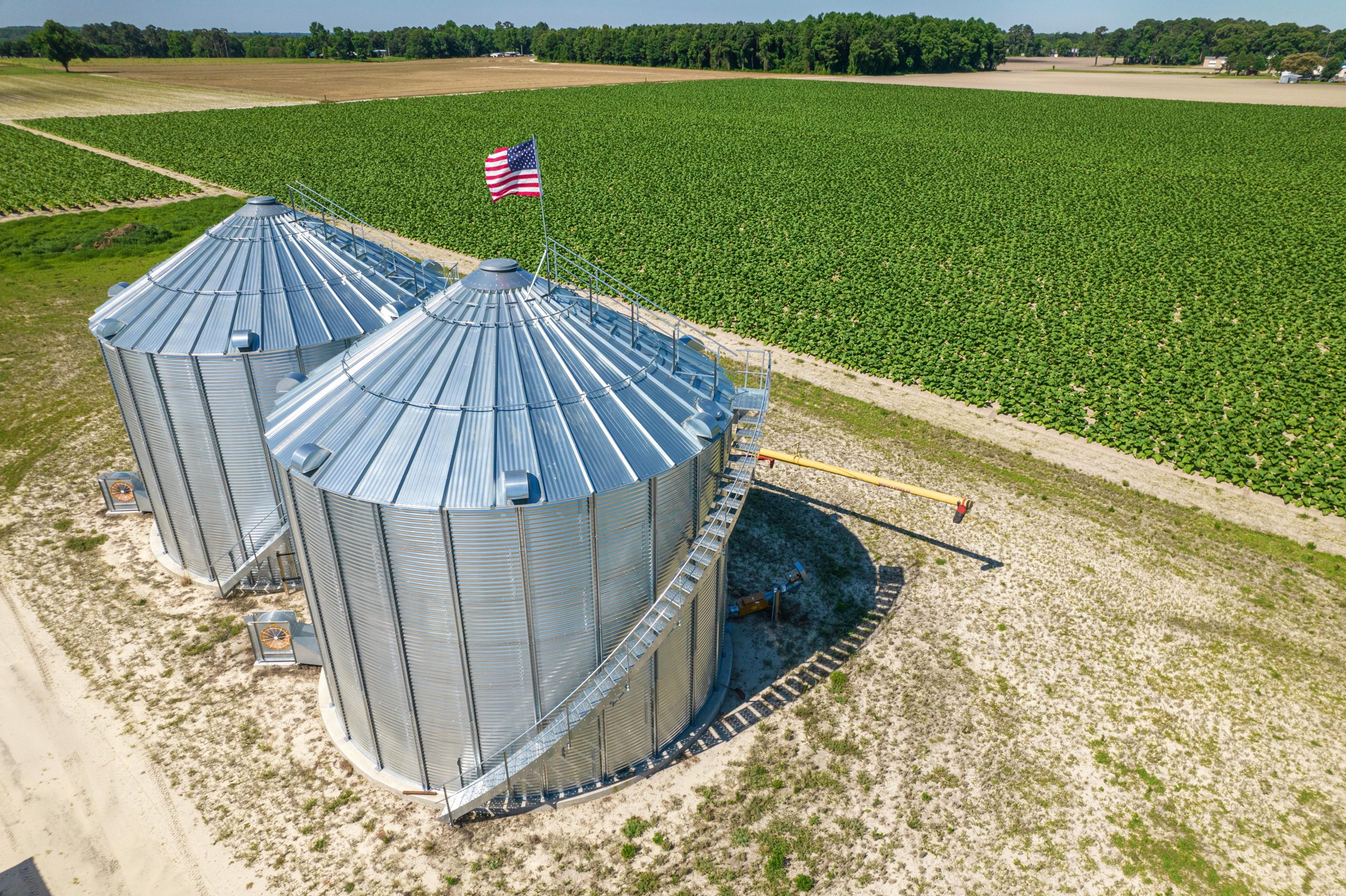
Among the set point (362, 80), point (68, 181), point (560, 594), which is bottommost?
point (560, 594)

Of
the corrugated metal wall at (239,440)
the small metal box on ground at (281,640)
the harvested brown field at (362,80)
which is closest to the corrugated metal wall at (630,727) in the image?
the small metal box on ground at (281,640)

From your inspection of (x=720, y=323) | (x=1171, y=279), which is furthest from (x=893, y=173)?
(x=720, y=323)

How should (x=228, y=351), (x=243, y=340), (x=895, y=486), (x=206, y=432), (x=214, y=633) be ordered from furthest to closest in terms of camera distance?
(x=895, y=486)
(x=214, y=633)
(x=206, y=432)
(x=228, y=351)
(x=243, y=340)

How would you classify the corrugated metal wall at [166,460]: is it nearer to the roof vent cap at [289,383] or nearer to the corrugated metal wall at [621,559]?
the roof vent cap at [289,383]

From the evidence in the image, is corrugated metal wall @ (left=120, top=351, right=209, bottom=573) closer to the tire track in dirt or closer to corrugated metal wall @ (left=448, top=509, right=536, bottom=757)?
the tire track in dirt

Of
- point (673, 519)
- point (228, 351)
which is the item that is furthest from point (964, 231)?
point (228, 351)

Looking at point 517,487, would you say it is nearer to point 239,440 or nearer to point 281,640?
point 281,640

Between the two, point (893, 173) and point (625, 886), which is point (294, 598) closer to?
point (625, 886)

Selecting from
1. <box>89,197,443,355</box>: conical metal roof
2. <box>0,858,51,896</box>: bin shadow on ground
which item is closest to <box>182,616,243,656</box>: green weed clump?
<box>0,858,51,896</box>: bin shadow on ground
